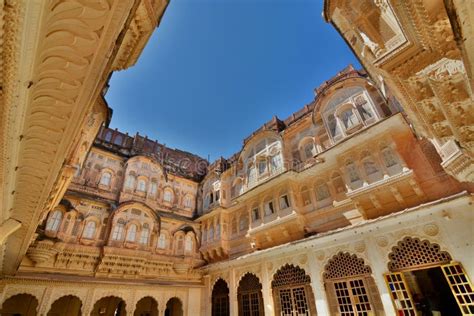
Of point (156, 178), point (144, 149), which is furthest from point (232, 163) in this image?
point (144, 149)

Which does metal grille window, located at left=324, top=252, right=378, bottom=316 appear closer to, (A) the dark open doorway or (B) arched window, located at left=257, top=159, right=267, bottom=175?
(A) the dark open doorway

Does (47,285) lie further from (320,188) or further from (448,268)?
(448,268)

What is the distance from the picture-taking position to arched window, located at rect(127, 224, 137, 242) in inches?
576

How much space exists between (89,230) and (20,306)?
195 inches

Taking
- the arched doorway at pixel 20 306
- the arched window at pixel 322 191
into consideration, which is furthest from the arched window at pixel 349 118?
the arched doorway at pixel 20 306

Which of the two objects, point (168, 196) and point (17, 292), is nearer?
point (17, 292)

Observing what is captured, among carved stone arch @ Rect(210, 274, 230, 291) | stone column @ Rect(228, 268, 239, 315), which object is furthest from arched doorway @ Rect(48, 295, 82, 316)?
stone column @ Rect(228, 268, 239, 315)

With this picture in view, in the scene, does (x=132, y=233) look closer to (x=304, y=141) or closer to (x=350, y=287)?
(x=304, y=141)

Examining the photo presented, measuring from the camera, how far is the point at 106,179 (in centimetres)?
1600

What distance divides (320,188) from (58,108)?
11647 mm

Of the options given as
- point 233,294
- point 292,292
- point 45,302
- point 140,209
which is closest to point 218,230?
point 233,294

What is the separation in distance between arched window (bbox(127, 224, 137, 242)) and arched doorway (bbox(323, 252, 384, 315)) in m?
11.0

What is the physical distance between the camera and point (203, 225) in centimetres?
1812

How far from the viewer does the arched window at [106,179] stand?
51.6 ft
